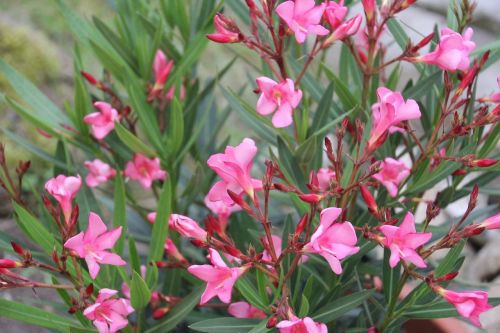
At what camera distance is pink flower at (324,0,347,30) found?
81cm

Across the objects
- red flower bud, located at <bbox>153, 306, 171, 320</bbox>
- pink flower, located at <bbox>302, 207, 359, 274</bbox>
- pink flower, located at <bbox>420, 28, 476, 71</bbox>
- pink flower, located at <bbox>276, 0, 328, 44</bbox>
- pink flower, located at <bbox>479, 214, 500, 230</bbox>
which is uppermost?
pink flower, located at <bbox>276, 0, 328, 44</bbox>

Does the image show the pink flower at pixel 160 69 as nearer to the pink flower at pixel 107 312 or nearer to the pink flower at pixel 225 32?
the pink flower at pixel 225 32

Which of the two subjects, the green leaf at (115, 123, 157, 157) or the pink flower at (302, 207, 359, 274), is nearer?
the pink flower at (302, 207, 359, 274)

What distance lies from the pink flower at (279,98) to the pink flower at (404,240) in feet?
0.57

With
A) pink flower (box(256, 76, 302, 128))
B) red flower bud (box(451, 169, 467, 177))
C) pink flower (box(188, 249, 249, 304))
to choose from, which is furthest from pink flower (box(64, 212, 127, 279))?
red flower bud (box(451, 169, 467, 177))

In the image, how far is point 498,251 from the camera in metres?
1.68

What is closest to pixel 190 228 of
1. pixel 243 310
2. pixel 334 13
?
pixel 243 310

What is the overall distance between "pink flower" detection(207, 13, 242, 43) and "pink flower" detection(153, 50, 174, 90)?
251 millimetres

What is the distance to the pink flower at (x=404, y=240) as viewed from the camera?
0.68 m

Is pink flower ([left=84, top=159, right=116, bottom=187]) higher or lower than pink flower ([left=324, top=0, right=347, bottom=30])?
lower

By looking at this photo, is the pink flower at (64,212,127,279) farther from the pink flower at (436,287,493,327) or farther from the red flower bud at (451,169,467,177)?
the red flower bud at (451,169,467,177)

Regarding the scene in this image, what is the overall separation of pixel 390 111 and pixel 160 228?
1.12 ft

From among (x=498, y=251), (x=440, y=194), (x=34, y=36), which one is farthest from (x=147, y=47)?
(x=34, y=36)

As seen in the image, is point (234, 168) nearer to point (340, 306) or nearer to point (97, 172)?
point (340, 306)
